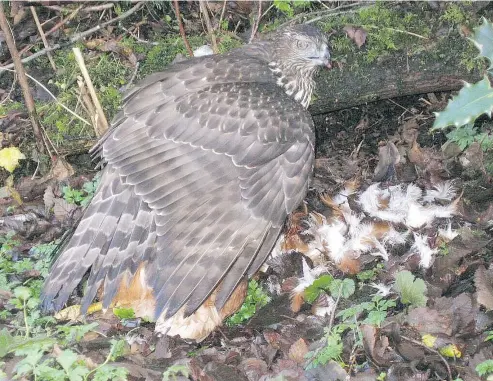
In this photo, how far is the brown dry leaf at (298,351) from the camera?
3.74 metres

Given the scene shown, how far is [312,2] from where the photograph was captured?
6285 mm

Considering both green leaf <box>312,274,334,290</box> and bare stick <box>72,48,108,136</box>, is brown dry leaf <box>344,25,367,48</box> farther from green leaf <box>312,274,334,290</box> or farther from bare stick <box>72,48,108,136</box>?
green leaf <box>312,274,334,290</box>

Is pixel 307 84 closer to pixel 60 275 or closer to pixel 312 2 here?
pixel 312 2

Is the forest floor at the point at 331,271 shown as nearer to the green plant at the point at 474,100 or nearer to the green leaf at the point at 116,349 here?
the green leaf at the point at 116,349

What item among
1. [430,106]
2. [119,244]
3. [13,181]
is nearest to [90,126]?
[13,181]

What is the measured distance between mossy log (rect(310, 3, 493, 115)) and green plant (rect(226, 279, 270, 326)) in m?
1.69

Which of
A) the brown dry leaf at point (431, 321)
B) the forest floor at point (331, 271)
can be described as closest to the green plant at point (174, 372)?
the forest floor at point (331, 271)

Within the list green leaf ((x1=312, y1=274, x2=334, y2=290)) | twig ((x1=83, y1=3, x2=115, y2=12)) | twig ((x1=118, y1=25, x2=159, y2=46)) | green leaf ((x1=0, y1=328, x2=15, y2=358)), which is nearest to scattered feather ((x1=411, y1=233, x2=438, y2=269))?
green leaf ((x1=312, y1=274, x2=334, y2=290))

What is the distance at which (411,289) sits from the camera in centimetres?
385

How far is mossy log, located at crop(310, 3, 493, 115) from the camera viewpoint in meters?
5.44

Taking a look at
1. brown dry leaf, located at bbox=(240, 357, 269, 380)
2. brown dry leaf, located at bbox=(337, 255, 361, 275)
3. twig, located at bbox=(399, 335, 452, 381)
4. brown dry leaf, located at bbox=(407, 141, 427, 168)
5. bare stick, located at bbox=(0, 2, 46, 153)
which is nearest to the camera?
twig, located at bbox=(399, 335, 452, 381)

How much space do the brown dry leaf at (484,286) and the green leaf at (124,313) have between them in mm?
1975

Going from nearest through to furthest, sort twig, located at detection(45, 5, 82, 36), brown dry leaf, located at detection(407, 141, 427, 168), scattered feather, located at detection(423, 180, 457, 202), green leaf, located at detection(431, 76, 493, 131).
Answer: green leaf, located at detection(431, 76, 493, 131)
scattered feather, located at detection(423, 180, 457, 202)
brown dry leaf, located at detection(407, 141, 427, 168)
twig, located at detection(45, 5, 82, 36)

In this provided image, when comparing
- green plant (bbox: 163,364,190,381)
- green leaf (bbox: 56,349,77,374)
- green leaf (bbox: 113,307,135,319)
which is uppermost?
green leaf (bbox: 56,349,77,374)
